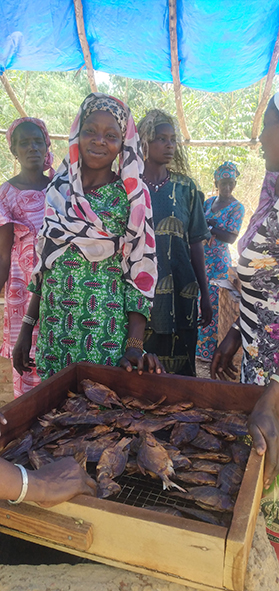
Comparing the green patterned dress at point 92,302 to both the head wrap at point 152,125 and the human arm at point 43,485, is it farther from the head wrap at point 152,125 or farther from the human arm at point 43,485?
the head wrap at point 152,125

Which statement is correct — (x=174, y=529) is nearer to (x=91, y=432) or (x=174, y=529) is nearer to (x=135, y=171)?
(x=91, y=432)

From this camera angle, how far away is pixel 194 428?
1.47m

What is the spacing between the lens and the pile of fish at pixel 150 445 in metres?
1.17

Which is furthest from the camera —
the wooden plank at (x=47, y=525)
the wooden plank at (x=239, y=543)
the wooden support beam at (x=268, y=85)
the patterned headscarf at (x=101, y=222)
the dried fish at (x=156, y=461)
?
the wooden support beam at (x=268, y=85)

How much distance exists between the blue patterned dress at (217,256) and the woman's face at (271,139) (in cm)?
361

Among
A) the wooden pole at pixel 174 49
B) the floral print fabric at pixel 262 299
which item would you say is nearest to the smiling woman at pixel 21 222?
the floral print fabric at pixel 262 299

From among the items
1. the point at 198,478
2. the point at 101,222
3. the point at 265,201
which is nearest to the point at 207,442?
the point at 198,478

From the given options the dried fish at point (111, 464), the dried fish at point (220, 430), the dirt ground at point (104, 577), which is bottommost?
the dirt ground at point (104, 577)

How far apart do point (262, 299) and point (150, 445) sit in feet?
2.85

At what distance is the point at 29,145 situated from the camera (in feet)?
9.75

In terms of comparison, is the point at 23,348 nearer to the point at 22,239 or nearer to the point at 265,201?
the point at 22,239

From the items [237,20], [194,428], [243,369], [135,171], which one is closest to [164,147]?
[135,171]

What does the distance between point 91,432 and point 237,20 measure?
4.52 m

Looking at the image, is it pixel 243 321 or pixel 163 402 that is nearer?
pixel 163 402
